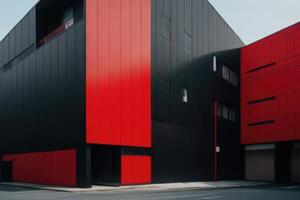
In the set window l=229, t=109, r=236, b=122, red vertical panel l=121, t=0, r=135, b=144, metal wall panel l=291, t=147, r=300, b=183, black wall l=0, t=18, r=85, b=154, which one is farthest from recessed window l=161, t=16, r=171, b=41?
metal wall panel l=291, t=147, r=300, b=183

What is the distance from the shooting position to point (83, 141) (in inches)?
941

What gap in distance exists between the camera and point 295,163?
4094 cm

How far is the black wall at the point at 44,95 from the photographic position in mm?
25062

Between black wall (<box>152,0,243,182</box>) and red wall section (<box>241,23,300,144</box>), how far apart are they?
3.42 metres

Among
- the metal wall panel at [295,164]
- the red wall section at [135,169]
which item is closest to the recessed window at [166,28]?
the red wall section at [135,169]

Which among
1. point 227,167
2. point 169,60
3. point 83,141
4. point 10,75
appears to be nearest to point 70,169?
point 83,141

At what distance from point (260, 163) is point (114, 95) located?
22.9m

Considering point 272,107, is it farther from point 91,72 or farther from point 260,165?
point 91,72

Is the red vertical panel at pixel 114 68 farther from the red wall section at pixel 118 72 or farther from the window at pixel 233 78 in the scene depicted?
the window at pixel 233 78

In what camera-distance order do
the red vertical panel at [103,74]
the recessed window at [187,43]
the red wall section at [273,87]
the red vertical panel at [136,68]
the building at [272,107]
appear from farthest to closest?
the building at [272,107]
the red wall section at [273,87]
the recessed window at [187,43]
the red vertical panel at [136,68]
the red vertical panel at [103,74]

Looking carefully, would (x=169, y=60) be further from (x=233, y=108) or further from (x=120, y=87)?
(x=233, y=108)

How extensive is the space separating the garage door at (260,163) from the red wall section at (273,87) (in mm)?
1360

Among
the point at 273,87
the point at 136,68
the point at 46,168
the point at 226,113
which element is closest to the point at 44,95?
the point at 46,168

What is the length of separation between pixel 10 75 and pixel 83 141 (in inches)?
634
